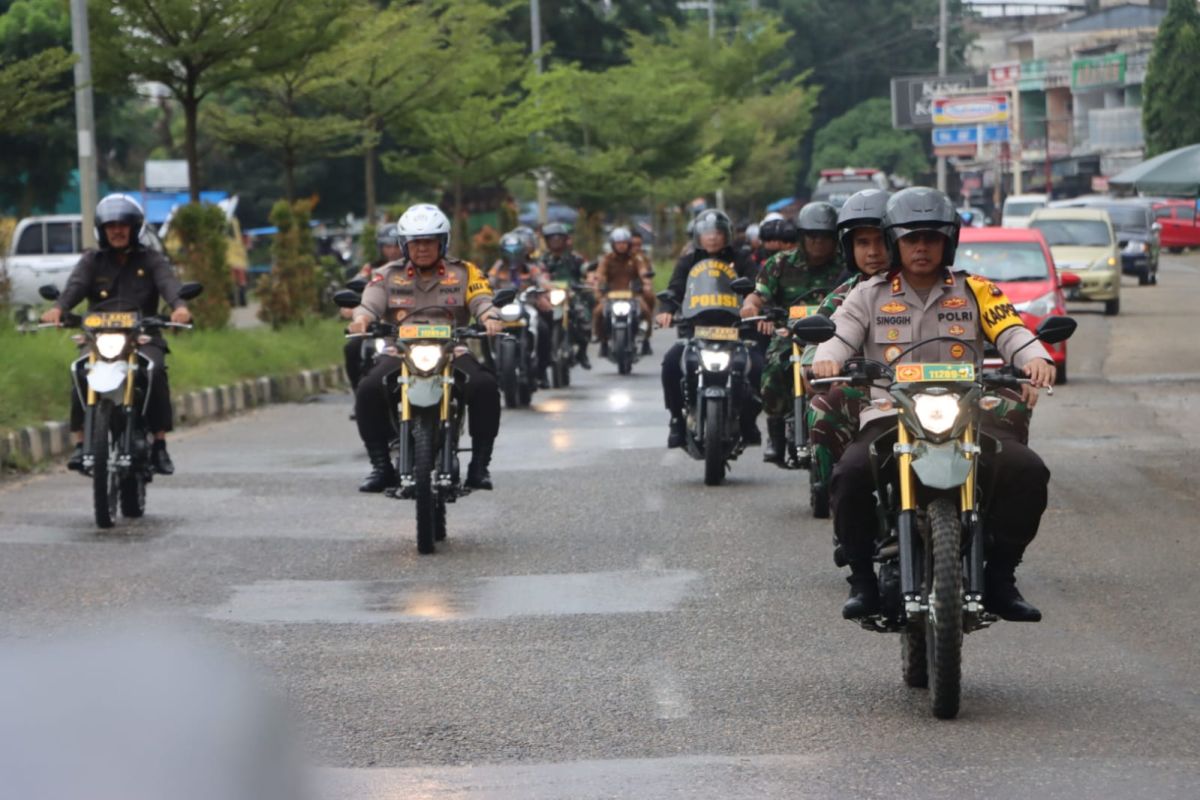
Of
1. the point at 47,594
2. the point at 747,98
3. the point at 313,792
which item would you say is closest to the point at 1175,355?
the point at 47,594

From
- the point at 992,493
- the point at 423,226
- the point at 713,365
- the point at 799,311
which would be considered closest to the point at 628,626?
the point at 992,493

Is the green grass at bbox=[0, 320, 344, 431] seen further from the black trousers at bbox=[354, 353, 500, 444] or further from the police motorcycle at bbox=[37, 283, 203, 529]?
the black trousers at bbox=[354, 353, 500, 444]

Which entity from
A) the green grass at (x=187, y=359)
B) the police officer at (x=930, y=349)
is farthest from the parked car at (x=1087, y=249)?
the police officer at (x=930, y=349)

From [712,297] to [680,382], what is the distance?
0.60 meters

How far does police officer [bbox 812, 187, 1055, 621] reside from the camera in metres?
6.71

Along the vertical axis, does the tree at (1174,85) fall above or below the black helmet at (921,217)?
above

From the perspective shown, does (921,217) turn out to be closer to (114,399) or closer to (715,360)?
(114,399)

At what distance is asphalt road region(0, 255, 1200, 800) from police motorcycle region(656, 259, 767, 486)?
0.29m

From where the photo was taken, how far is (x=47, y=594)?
9398 millimetres

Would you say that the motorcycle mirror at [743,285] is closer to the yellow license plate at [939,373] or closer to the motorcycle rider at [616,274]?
the yellow license plate at [939,373]

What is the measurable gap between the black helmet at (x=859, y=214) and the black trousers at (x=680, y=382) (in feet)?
15.1

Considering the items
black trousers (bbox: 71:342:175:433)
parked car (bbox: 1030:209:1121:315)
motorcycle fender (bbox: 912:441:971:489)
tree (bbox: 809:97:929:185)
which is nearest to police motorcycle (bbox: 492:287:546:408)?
black trousers (bbox: 71:342:175:433)

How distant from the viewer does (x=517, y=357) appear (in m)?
20.2

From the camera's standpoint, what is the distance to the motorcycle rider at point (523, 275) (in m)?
22.3
